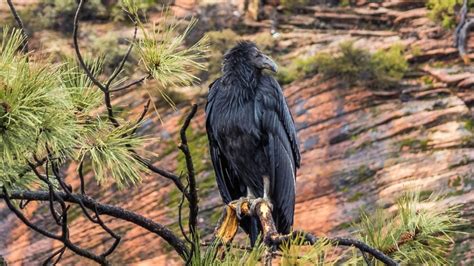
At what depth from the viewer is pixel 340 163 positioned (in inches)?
428

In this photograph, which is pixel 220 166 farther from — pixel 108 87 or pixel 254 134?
pixel 108 87

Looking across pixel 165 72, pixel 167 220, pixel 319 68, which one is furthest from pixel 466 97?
pixel 165 72

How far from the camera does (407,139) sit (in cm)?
1085

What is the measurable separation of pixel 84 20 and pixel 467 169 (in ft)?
24.6

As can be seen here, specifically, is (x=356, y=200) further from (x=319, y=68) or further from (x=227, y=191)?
(x=227, y=191)

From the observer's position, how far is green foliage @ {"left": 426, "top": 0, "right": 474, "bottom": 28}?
13.0m

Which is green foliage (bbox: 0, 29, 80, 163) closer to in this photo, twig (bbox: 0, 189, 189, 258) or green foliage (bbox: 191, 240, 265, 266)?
twig (bbox: 0, 189, 189, 258)

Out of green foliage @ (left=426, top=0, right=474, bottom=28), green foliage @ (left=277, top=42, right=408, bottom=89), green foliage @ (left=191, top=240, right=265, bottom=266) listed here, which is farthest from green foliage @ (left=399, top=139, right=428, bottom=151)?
green foliage @ (left=191, top=240, right=265, bottom=266)

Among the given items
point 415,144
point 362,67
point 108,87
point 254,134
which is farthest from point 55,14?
point 108,87

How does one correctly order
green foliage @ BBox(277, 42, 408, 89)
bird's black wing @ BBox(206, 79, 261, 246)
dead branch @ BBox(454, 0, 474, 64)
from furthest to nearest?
dead branch @ BBox(454, 0, 474, 64)
green foliage @ BBox(277, 42, 408, 89)
bird's black wing @ BBox(206, 79, 261, 246)

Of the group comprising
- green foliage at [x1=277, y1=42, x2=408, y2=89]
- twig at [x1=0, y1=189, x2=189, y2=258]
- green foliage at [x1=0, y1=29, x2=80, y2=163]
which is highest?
green foliage at [x1=0, y1=29, x2=80, y2=163]

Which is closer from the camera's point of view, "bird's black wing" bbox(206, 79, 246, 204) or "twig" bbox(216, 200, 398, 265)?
"twig" bbox(216, 200, 398, 265)

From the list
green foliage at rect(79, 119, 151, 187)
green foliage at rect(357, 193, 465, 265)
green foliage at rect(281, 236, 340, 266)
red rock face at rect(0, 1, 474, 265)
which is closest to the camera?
green foliage at rect(281, 236, 340, 266)

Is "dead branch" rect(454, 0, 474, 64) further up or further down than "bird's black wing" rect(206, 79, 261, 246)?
further down
